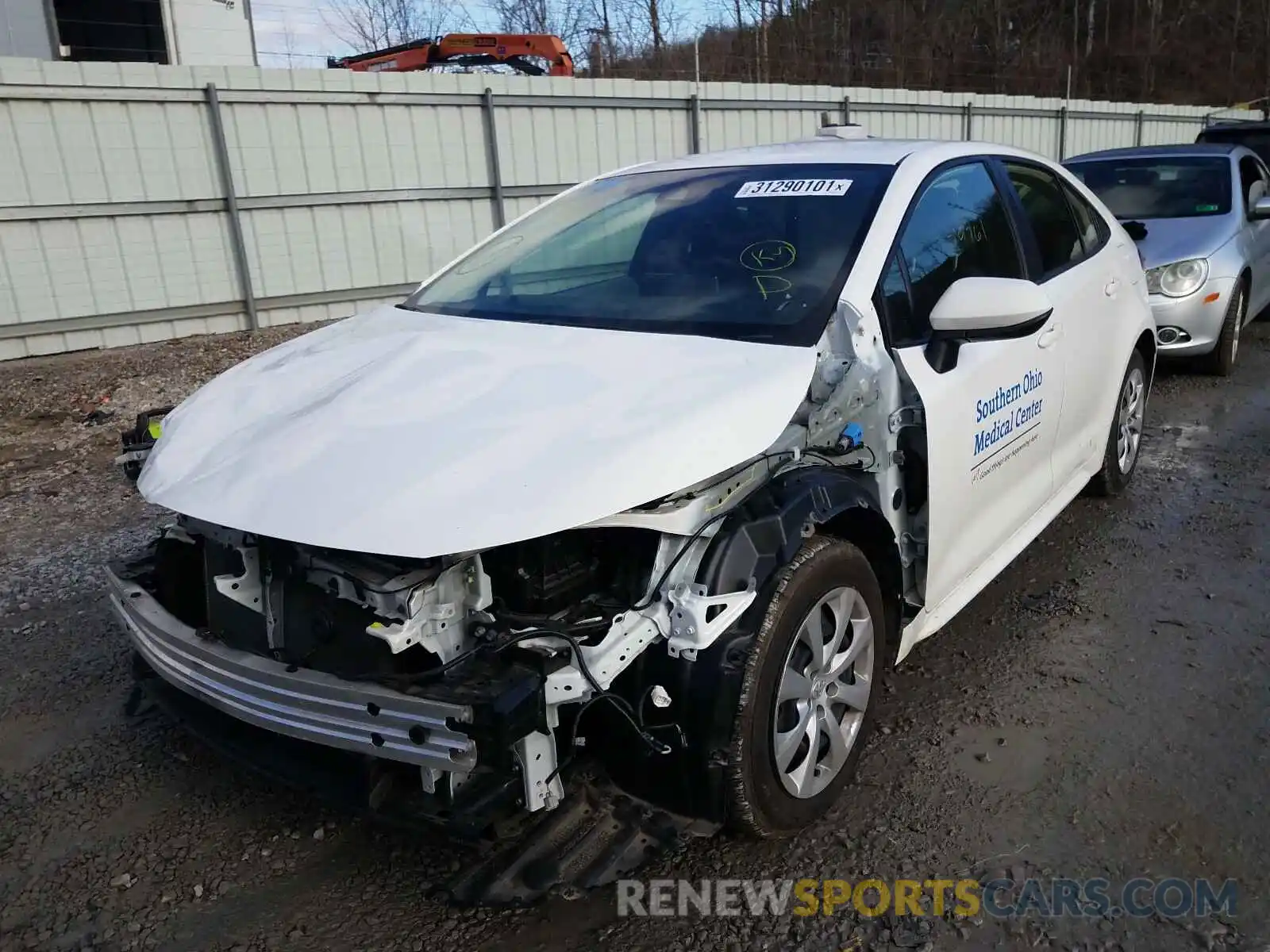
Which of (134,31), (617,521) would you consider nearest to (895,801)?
(617,521)

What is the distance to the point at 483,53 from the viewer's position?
14.1m

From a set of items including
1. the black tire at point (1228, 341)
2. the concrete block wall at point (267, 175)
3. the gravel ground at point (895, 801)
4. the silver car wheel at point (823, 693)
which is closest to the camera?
the gravel ground at point (895, 801)

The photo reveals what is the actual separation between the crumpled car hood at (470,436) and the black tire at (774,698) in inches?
13.2

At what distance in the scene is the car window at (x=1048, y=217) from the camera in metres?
3.88

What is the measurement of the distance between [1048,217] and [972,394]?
56.9 inches

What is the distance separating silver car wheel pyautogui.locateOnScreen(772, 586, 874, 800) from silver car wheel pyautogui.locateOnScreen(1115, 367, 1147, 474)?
2.69 meters

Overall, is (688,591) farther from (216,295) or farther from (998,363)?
(216,295)

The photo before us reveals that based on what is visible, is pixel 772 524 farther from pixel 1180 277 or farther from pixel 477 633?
pixel 1180 277

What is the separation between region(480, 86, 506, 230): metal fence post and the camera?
34.8 feet

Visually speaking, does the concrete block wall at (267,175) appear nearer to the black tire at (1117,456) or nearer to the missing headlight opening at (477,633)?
the missing headlight opening at (477,633)

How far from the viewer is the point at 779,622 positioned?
91.5 inches

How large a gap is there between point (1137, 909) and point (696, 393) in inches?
63.4

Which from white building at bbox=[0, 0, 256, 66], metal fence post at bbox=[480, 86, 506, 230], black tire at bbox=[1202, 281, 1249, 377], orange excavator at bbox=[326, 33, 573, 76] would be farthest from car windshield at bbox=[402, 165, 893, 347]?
white building at bbox=[0, 0, 256, 66]

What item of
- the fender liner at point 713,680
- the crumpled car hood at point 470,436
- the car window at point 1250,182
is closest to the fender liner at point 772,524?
the fender liner at point 713,680
